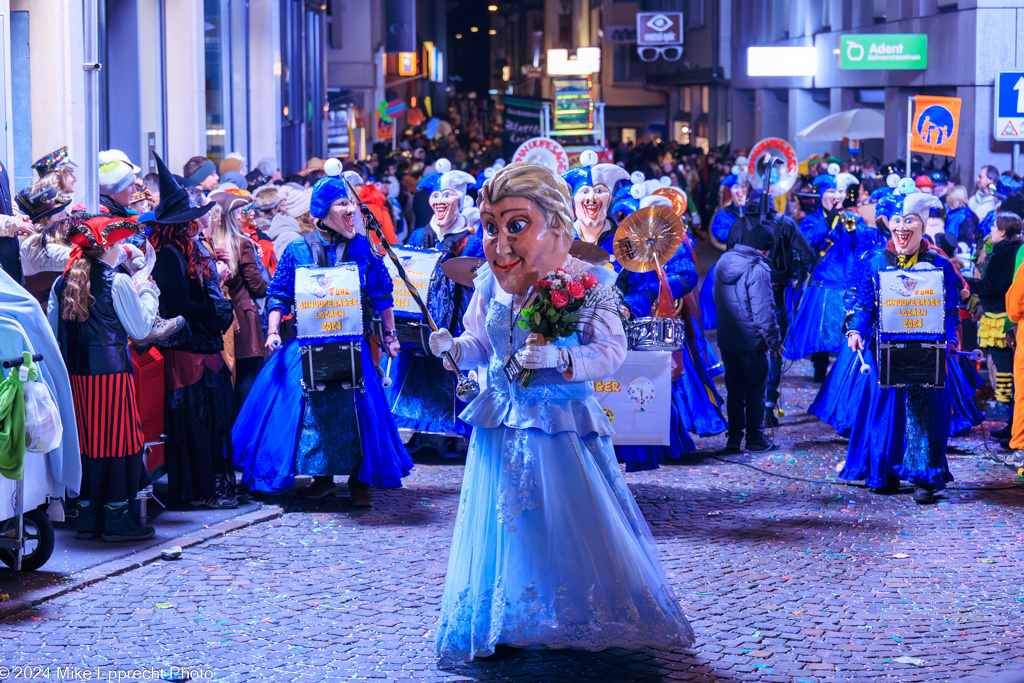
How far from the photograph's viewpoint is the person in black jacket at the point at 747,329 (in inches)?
371

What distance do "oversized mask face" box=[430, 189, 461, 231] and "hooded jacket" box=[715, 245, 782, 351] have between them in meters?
1.96

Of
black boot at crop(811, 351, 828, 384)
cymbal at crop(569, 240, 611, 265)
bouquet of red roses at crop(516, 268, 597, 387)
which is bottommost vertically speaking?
black boot at crop(811, 351, 828, 384)

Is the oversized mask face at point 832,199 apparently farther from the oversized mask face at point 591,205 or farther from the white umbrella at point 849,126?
the white umbrella at point 849,126

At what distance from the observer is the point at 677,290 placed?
8992mm

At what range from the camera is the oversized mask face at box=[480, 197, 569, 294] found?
5.16 m

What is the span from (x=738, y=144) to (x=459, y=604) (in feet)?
135

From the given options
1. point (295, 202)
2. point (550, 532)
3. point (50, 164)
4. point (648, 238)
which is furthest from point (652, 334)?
point (50, 164)

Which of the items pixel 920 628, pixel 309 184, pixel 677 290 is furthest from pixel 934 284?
pixel 309 184

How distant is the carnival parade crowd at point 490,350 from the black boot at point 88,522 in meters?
0.01

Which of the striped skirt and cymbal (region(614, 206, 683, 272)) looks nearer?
the striped skirt

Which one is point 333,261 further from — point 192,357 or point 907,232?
point 907,232

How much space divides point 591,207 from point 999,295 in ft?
11.6

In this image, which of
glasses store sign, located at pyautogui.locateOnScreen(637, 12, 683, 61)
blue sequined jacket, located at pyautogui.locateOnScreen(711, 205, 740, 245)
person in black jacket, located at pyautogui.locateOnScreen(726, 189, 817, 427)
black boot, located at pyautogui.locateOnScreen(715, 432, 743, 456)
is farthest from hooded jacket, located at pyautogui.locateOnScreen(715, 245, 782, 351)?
glasses store sign, located at pyautogui.locateOnScreen(637, 12, 683, 61)

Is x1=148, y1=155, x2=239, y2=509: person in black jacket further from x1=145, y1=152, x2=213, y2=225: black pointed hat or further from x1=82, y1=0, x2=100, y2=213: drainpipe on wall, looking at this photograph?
x1=82, y1=0, x2=100, y2=213: drainpipe on wall
